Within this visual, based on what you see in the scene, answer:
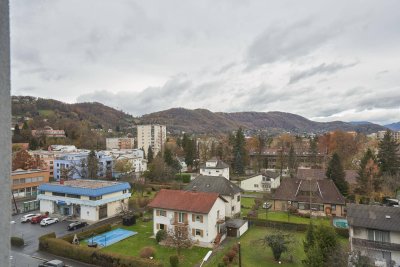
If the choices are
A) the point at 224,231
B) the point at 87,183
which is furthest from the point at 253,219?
the point at 87,183

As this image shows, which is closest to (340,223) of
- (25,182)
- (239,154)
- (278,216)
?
(278,216)

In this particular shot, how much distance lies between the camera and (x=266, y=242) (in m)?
24.2

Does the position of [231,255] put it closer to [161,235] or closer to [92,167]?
[161,235]

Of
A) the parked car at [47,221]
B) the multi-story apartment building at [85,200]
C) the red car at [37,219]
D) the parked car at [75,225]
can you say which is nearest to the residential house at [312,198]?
the multi-story apartment building at [85,200]

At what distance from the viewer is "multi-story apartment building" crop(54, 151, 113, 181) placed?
188 ft

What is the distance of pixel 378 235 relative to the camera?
2244cm

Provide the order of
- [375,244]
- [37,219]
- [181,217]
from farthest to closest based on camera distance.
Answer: [37,219] < [181,217] < [375,244]

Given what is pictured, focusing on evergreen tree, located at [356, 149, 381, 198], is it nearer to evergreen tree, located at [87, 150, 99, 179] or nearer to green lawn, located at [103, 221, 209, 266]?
green lawn, located at [103, 221, 209, 266]

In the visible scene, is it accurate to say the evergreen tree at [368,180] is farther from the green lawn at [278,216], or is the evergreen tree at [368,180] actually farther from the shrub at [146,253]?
the shrub at [146,253]

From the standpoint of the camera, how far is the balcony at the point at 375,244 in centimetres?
2143

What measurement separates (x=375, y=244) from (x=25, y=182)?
152 feet

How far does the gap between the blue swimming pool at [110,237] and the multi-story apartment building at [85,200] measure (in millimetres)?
4778

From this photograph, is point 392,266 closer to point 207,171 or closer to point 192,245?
point 192,245

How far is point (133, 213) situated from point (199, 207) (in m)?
11.6
